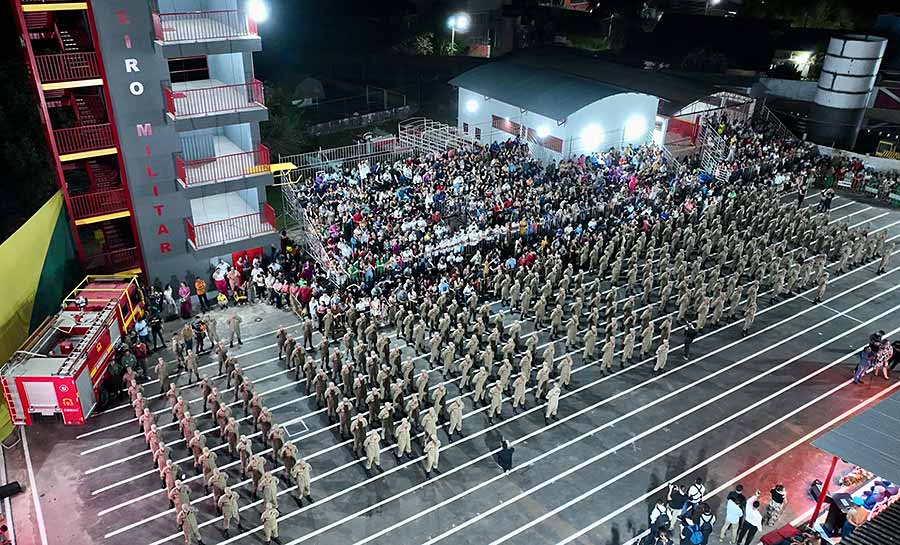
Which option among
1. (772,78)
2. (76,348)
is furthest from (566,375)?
(772,78)

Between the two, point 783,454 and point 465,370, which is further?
point 465,370

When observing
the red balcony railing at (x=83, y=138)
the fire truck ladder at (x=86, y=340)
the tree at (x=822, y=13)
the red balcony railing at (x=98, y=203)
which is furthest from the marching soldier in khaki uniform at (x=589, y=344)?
the tree at (x=822, y=13)

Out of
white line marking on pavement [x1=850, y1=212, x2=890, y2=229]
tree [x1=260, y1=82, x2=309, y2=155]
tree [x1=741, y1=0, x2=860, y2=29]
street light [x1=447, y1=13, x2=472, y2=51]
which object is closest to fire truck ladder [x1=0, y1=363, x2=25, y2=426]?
tree [x1=260, y1=82, x2=309, y2=155]

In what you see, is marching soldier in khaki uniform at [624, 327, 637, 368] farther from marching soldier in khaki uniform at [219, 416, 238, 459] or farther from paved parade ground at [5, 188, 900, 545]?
marching soldier in khaki uniform at [219, 416, 238, 459]

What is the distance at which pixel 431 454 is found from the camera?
52.1 ft

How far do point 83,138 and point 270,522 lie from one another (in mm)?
13412

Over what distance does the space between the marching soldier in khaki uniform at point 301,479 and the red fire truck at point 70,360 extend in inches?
248

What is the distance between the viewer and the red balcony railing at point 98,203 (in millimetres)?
21266

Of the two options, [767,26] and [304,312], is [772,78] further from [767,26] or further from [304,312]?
[304,312]

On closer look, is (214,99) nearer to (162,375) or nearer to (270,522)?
(162,375)

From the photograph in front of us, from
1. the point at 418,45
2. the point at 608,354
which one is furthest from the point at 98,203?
the point at 418,45

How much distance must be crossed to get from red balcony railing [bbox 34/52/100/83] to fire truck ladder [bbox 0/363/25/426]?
8.31m

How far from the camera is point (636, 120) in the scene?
118ft

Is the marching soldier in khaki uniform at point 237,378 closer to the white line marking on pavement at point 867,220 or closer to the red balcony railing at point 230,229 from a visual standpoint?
the red balcony railing at point 230,229
